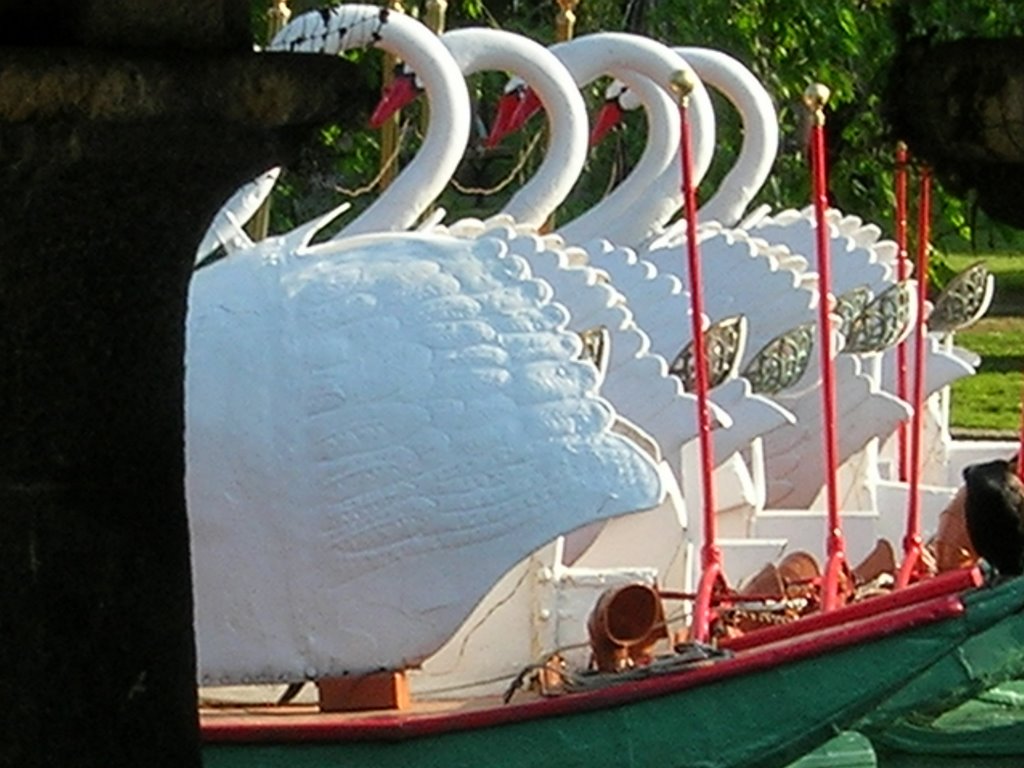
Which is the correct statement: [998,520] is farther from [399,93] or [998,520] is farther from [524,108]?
→ [524,108]

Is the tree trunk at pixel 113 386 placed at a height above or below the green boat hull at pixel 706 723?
above

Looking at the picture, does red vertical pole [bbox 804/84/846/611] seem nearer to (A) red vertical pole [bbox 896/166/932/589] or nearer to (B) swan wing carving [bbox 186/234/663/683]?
(A) red vertical pole [bbox 896/166/932/589]

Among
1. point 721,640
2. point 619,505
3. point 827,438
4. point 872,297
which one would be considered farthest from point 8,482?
point 872,297

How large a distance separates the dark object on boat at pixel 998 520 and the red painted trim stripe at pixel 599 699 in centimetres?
35

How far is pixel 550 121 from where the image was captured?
1362 centimetres

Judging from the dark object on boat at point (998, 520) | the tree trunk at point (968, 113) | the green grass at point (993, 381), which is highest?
the tree trunk at point (968, 113)

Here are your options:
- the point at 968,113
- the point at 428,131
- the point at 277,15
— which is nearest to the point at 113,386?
the point at 968,113

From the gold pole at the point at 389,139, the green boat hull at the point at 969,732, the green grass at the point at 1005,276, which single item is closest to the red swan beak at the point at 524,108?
the gold pole at the point at 389,139

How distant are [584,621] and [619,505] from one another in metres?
1.12

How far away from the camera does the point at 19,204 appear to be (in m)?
3.44

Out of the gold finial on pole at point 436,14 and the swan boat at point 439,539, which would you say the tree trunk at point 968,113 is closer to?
the swan boat at point 439,539

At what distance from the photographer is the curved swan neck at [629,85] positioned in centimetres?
1353

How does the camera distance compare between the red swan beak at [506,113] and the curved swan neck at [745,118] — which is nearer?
the red swan beak at [506,113]

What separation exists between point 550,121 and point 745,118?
1379mm
